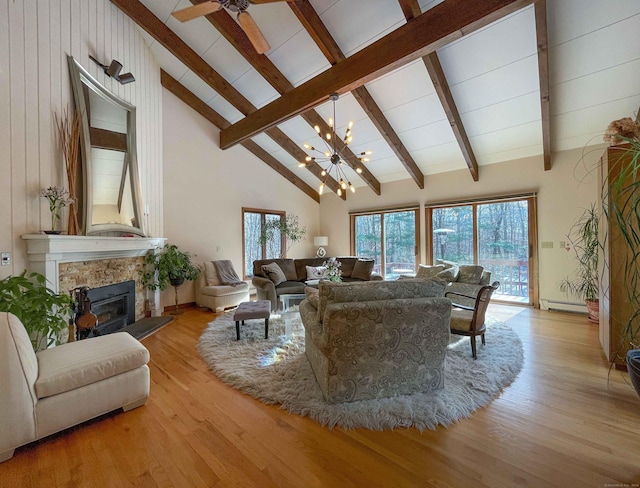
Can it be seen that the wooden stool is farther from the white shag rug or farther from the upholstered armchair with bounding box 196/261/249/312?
the upholstered armchair with bounding box 196/261/249/312

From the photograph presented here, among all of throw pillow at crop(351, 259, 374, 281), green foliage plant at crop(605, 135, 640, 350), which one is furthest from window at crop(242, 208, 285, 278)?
A: green foliage plant at crop(605, 135, 640, 350)

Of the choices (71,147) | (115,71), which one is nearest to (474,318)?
(71,147)

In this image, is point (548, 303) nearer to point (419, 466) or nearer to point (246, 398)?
point (419, 466)

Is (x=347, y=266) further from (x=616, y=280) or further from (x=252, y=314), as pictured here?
(x=616, y=280)

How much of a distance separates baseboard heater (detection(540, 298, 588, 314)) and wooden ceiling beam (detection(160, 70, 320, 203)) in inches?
236

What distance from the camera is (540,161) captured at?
5.06 metres

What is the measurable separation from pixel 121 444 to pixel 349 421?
4.95 ft

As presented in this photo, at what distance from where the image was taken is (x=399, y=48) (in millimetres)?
3211


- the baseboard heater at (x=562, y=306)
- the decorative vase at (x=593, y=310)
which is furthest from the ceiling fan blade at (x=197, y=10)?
the baseboard heater at (x=562, y=306)

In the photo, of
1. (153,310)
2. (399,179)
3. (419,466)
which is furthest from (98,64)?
(399,179)

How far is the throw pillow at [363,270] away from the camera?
610 centimetres

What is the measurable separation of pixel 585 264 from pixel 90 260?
7.24 metres

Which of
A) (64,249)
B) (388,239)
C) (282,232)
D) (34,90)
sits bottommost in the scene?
(64,249)

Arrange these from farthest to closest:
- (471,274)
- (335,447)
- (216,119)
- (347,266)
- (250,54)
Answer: (347,266)
(216,119)
(471,274)
(250,54)
(335,447)
